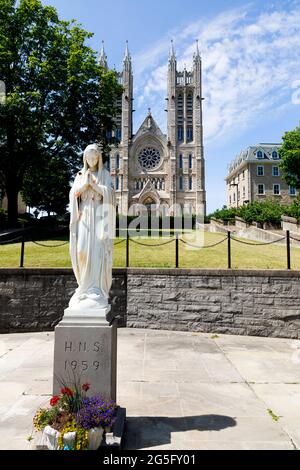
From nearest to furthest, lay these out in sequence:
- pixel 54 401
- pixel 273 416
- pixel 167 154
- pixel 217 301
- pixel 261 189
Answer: pixel 54 401
pixel 273 416
pixel 217 301
pixel 261 189
pixel 167 154

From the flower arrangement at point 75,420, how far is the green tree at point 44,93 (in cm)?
1951

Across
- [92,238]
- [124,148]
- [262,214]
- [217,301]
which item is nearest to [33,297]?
[217,301]

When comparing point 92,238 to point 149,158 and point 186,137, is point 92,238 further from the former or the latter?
point 186,137

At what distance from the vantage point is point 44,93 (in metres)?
22.1

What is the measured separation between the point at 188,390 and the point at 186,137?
68.7 metres

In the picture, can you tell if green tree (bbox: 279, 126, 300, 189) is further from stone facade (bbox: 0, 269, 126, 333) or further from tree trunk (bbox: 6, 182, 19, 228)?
stone facade (bbox: 0, 269, 126, 333)

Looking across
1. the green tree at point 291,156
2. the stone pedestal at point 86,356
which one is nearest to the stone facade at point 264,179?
the green tree at point 291,156

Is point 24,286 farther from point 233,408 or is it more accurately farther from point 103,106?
point 103,106

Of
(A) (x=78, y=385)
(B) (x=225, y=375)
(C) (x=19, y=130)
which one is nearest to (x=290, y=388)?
(B) (x=225, y=375)

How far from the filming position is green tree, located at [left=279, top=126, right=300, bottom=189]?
36.2m

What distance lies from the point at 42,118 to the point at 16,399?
1974cm

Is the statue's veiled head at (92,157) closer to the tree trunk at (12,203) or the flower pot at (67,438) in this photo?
the flower pot at (67,438)

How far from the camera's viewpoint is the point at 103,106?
926 inches
